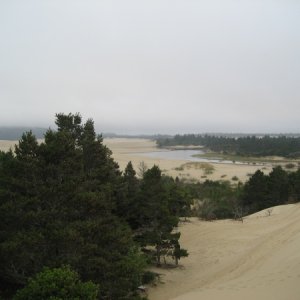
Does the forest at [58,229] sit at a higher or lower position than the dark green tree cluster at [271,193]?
higher

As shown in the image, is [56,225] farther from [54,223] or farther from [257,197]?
[257,197]

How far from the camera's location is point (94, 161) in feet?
58.3

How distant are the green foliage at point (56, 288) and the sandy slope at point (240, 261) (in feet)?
18.8

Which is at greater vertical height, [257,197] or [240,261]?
[257,197]

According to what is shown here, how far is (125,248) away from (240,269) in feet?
24.1

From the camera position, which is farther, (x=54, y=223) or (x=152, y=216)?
(x=152, y=216)

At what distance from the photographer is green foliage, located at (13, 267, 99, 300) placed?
9.20 meters

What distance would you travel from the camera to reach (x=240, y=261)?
20453 mm

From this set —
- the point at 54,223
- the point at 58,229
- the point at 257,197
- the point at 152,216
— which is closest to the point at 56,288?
the point at 58,229

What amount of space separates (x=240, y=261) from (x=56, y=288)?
44.1ft

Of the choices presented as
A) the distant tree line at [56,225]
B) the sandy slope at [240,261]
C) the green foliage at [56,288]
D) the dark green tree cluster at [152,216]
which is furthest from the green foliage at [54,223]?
the dark green tree cluster at [152,216]

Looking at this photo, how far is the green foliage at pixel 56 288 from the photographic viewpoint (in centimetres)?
920

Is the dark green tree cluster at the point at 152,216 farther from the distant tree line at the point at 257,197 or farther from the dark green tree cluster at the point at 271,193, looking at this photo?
the dark green tree cluster at the point at 271,193

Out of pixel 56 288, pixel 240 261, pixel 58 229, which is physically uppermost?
pixel 58 229
